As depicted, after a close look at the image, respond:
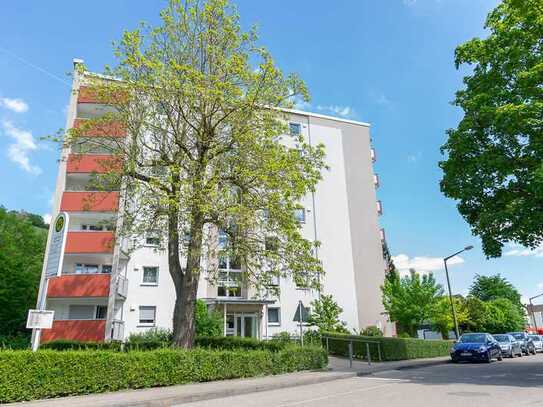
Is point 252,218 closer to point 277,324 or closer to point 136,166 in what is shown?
point 136,166

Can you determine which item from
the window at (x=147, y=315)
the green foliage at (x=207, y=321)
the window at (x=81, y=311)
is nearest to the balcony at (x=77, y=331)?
the window at (x=81, y=311)

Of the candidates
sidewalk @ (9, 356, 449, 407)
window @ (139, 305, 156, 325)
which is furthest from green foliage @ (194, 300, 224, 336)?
sidewalk @ (9, 356, 449, 407)

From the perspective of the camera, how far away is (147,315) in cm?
2792

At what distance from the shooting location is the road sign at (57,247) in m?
10.2

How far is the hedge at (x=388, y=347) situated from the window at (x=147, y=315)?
1161 centimetres

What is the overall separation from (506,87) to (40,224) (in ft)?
201

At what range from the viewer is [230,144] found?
15.8 m

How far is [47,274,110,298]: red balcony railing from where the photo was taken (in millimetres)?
23750

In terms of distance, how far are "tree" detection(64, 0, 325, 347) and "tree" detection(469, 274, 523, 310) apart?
66323 mm

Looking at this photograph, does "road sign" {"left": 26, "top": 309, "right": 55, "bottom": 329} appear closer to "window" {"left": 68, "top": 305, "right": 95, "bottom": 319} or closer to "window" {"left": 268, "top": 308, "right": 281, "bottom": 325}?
"window" {"left": 68, "top": 305, "right": 95, "bottom": 319}

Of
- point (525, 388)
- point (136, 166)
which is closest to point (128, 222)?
point (136, 166)

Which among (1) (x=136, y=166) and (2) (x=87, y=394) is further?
(1) (x=136, y=166)

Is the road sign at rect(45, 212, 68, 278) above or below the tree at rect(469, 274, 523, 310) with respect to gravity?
below

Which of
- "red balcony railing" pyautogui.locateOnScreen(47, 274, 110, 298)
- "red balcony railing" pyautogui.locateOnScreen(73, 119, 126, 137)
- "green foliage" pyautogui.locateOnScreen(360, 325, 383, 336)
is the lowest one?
"green foliage" pyautogui.locateOnScreen(360, 325, 383, 336)
